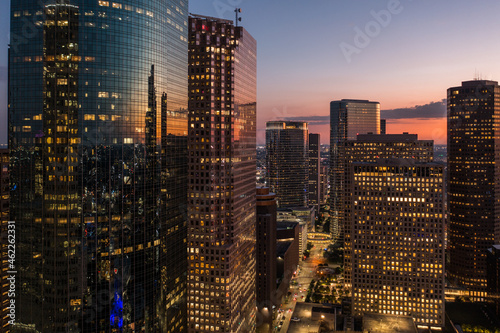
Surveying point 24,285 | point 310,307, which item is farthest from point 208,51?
point 310,307

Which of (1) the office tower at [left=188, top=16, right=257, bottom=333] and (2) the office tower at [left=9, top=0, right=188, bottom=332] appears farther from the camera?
(1) the office tower at [left=188, top=16, right=257, bottom=333]

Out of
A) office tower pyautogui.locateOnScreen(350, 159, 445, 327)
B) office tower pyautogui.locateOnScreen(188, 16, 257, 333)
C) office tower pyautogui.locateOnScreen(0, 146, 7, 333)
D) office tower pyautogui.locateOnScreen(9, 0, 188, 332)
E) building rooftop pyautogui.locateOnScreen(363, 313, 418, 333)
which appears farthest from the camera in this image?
office tower pyautogui.locateOnScreen(350, 159, 445, 327)

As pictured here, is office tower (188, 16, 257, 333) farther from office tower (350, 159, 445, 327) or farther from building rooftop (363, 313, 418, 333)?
office tower (350, 159, 445, 327)

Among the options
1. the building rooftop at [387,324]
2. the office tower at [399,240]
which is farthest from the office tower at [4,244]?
the office tower at [399,240]

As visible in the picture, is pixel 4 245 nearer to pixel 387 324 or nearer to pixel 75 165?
pixel 75 165

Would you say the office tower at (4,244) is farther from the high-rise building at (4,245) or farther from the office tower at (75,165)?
the office tower at (75,165)

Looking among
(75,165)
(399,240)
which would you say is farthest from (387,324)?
(75,165)

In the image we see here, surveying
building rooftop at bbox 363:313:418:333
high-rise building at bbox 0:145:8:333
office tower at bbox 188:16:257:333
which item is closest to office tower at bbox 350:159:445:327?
building rooftop at bbox 363:313:418:333
